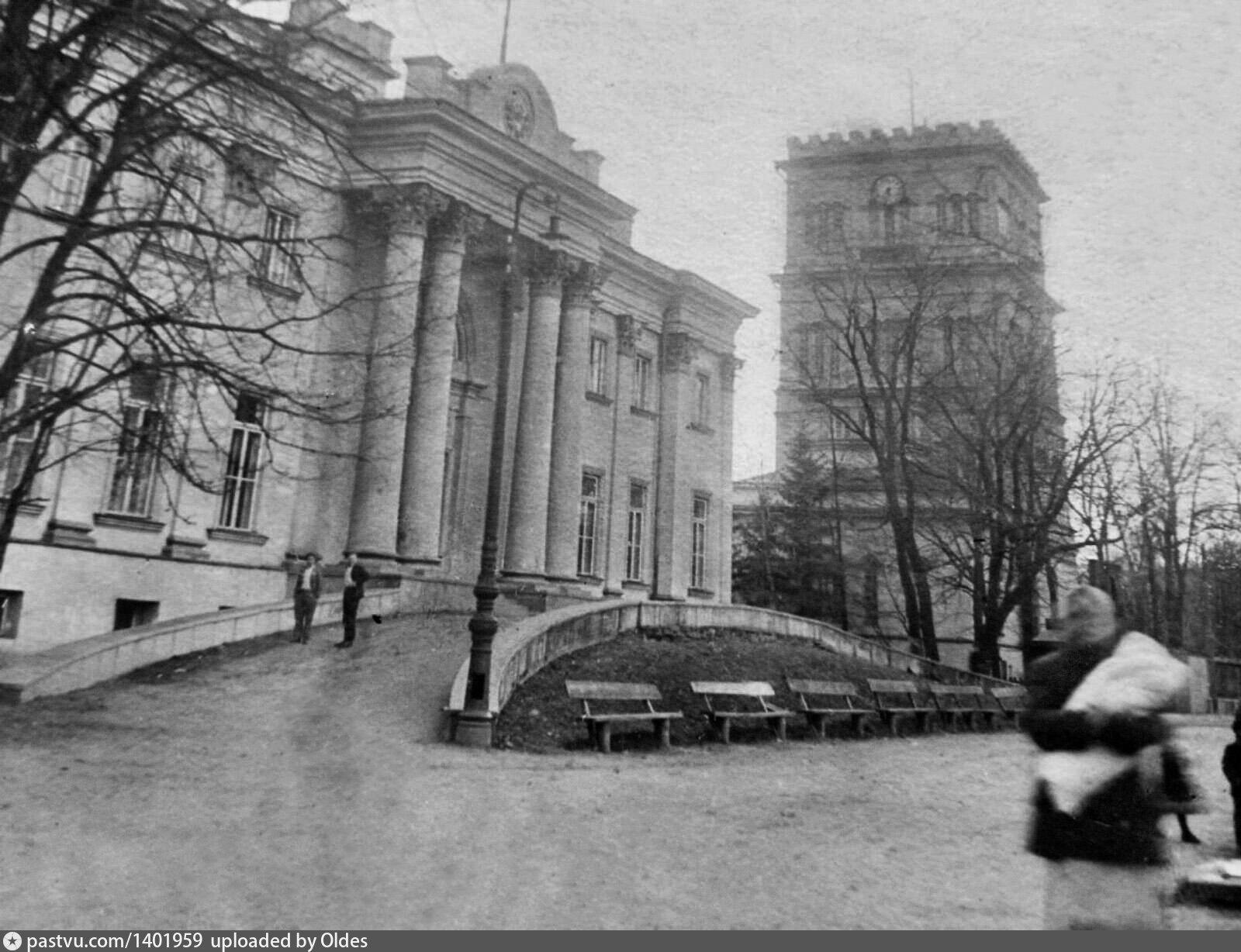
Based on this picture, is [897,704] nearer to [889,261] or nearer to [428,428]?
[428,428]

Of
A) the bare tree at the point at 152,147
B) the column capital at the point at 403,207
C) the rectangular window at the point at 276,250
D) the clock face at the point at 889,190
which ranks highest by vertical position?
the clock face at the point at 889,190

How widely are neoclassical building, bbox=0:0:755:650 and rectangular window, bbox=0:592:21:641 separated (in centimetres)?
3

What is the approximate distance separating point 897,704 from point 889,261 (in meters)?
13.4

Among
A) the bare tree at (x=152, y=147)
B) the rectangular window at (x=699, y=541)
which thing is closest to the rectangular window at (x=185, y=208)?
the bare tree at (x=152, y=147)

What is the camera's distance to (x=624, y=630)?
63.5 ft

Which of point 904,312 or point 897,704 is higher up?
point 904,312

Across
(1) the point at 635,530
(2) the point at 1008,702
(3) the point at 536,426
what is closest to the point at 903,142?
(3) the point at 536,426

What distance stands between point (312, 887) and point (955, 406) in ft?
84.1

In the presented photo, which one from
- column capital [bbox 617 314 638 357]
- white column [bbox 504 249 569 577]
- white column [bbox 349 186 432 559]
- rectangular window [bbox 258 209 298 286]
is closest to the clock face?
white column [bbox 504 249 569 577]

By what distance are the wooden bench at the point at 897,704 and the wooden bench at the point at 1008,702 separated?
309 cm

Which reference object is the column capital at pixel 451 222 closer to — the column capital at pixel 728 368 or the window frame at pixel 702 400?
the window frame at pixel 702 400

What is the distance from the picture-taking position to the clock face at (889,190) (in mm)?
21422

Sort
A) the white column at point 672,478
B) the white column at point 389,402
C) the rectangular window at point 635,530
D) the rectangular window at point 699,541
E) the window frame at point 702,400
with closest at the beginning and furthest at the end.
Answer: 1. the white column at point 389,402
2. the rectangular window at point 635,530
3. the white column at point 672,478
4. the rectangular window at point 699,541
5. the window frame at point 702,400

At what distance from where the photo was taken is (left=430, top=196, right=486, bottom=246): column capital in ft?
76.4
